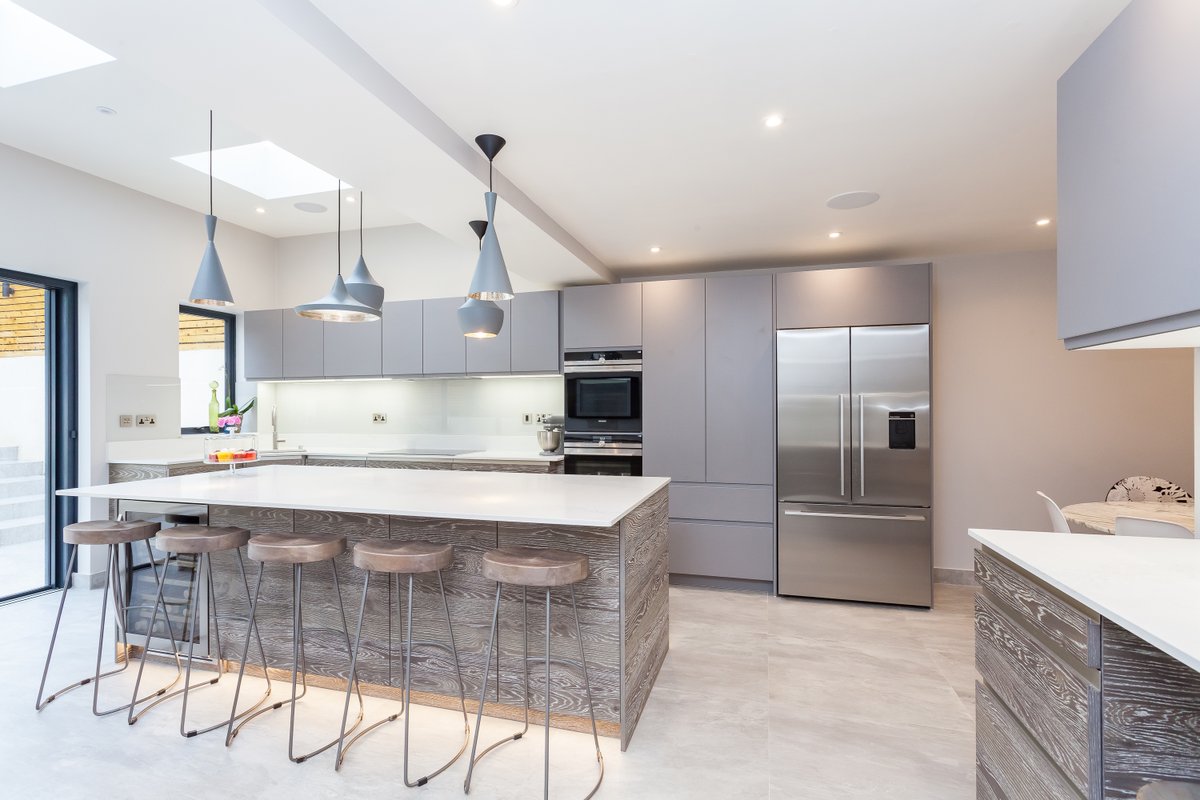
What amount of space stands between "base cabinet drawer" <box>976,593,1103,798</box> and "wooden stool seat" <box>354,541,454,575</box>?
5.82 feet

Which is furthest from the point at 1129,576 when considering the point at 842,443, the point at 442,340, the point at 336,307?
the point at 442,340

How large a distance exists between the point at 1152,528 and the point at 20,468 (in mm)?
6093

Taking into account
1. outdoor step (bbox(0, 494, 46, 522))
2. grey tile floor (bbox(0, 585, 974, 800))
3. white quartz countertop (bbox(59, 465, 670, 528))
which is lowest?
grey tile floor (bbox(0, 585, 974, 800))

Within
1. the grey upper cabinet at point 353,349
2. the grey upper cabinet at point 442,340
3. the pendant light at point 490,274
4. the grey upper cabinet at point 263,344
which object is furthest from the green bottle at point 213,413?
the pendant light at point 490,274

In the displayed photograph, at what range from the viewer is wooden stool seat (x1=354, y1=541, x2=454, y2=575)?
6.63 ft

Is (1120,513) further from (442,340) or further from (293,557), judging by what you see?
(442,340)

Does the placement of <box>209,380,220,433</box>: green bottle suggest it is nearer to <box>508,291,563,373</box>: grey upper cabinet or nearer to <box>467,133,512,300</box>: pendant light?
<box>508,291,563,373</box>: grey upper cabinet

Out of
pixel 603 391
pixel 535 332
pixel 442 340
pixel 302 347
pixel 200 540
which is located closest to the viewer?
pixel 200 540

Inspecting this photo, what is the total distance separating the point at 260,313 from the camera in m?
5.18

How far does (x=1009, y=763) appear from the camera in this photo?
1504mm

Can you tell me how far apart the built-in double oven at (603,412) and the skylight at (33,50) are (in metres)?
3.16

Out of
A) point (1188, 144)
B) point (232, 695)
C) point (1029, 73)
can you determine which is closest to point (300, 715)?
point (232, 695)

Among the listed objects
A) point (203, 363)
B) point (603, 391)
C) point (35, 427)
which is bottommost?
point (35, 427)

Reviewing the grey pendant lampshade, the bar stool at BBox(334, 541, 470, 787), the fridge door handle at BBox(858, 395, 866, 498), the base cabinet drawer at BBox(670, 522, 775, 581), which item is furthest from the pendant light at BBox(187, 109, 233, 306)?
the fridge door handle at BBox(858, 395, 866, 498)
